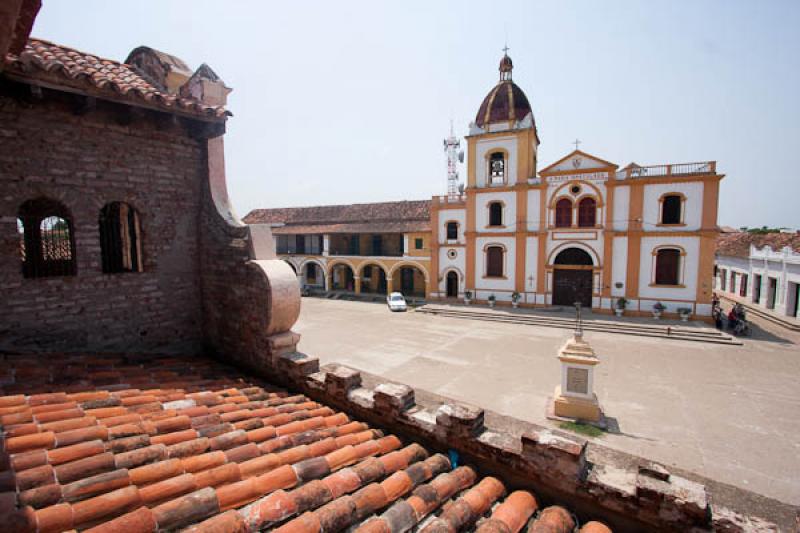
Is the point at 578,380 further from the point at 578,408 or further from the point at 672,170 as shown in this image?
the point at 672,170

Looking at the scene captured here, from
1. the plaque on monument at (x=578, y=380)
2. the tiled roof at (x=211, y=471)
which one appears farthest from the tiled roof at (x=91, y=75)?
the plaque on monument at (x=578, y=380)

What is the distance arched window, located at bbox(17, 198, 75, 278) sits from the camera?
5652mm

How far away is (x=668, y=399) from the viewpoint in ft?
36.8

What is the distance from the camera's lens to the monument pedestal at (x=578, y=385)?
32.2 feet

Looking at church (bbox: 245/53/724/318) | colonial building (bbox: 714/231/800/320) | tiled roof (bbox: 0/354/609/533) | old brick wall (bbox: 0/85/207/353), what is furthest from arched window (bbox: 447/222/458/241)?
tiled roof (bbox: 0/354/609/533)

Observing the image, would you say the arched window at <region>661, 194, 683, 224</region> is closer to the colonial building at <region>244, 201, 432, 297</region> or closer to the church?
the church

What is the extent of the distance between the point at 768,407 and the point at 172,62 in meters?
16.8

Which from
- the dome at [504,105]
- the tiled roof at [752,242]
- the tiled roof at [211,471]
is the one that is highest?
the dome at [504,105]

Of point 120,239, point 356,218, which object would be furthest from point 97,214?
point 356,218

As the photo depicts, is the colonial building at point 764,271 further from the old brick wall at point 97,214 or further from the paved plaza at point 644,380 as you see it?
the old brick wall at point 97,214

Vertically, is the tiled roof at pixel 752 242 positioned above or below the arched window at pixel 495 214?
below

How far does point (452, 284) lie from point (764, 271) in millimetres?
19614

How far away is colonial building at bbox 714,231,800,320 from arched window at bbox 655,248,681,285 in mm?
6262

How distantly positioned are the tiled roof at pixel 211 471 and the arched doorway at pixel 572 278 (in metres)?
21.7
